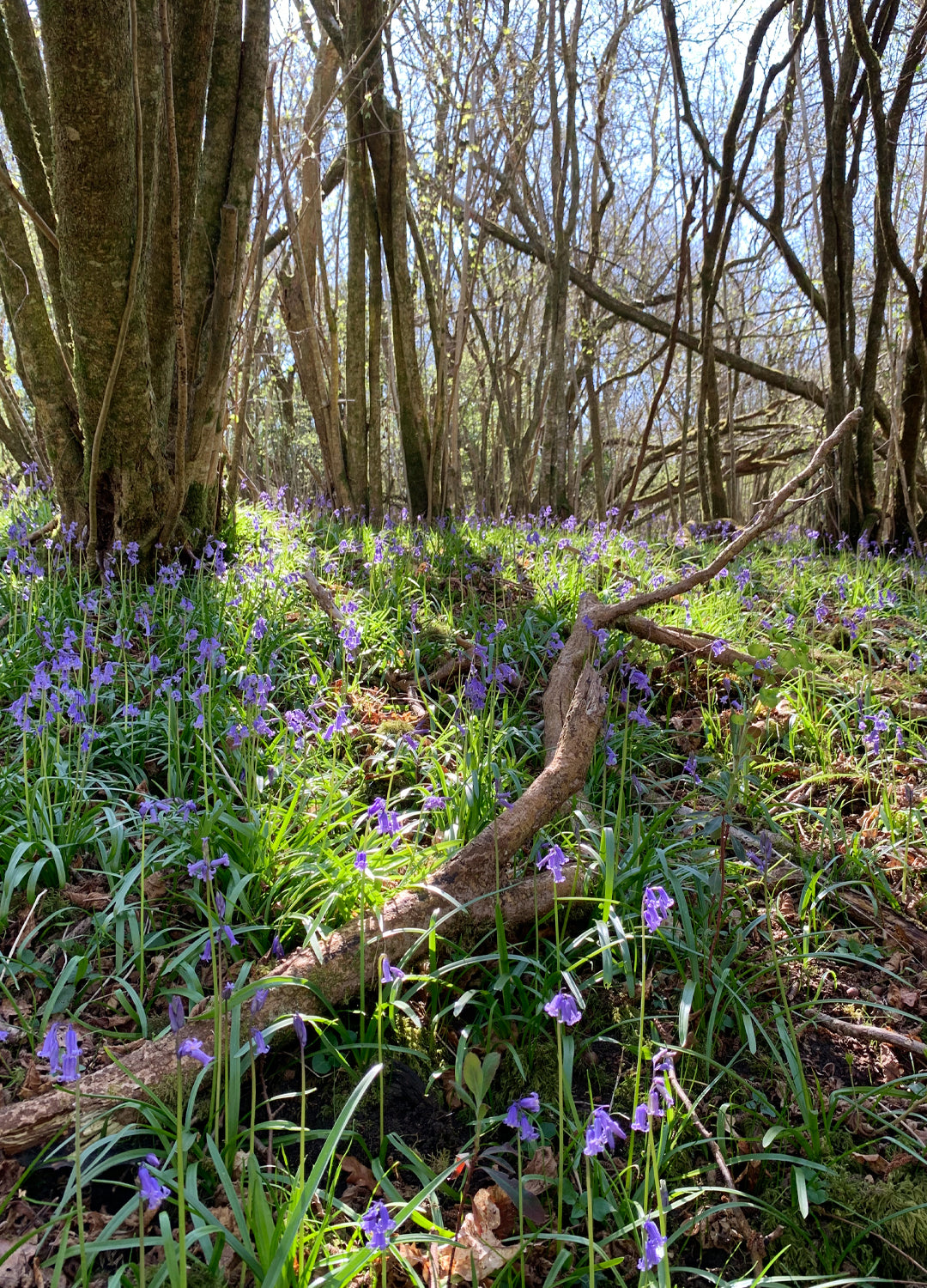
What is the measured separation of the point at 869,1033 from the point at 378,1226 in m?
1.26

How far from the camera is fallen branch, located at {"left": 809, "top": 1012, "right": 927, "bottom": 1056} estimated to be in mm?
1683

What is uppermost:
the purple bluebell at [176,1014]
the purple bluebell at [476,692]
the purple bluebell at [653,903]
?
the purple bluebell at [476,692]

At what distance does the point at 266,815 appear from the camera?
2.25 m

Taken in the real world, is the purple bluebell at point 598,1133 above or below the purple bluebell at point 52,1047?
below

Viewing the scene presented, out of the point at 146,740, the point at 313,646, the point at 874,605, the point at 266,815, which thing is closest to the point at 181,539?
the point at 313,646

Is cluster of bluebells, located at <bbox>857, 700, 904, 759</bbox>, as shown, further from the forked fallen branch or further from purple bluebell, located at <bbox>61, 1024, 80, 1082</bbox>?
purple bluebell, located at <bbox>61, 1024, 80, 1082</bbox>

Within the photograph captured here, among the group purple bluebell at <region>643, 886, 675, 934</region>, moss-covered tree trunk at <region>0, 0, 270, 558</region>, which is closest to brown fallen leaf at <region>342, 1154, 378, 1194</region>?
purple bluebell at <region>643, 886, 675, 934</region>

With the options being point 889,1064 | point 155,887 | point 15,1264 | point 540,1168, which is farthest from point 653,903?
point 155,887

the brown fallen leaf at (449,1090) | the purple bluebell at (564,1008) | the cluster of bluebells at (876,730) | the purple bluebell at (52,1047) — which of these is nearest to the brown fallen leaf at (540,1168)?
the brown fallen leaf at (449,1090)

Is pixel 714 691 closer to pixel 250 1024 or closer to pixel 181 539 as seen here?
pixel 250 1024

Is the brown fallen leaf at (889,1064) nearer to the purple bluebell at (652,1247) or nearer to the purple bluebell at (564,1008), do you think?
the purple bluebell at (652,1247)

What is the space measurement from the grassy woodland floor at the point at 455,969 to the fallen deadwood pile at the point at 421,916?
0.04m

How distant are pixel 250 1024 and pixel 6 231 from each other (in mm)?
Answer: 4508

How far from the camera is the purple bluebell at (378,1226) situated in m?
1.09
